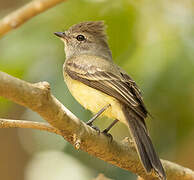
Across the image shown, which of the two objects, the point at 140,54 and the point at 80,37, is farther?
the point at 80,37

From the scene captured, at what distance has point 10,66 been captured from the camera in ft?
14.0

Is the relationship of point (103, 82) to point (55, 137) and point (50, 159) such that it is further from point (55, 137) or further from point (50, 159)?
point (50, 159)

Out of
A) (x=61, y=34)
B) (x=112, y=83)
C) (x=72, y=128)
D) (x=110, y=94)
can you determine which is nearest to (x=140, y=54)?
(x=112, y=83)

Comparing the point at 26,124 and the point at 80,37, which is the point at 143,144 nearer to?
the point at 26,124

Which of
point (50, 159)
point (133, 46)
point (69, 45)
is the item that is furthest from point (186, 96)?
point (50, 159)

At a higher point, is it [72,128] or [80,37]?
[72,128]

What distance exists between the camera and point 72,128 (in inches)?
118

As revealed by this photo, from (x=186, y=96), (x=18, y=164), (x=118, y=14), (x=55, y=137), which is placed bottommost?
(x=18, y=164)

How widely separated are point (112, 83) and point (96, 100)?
0.65ft

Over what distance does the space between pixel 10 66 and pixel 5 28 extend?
1.78 ft

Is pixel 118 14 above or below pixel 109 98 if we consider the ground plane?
above

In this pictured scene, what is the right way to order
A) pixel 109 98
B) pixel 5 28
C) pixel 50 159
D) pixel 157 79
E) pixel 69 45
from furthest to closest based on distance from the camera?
pixel 50 159, pixel 69 45, pixel 157 79, pixel 109 98, pixel 5 28

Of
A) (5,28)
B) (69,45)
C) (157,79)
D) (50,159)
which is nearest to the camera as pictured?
(5,28)

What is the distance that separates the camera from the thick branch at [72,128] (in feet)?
8.07
